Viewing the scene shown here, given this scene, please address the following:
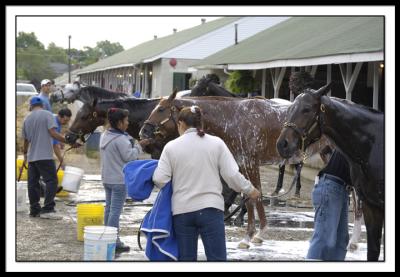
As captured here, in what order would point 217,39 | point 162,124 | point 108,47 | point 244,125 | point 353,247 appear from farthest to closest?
1. point 108,47
2. point 217,39
3. point 244,125
4. point 162,124
5. point 353,247

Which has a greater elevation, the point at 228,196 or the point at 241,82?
the point at 241,82

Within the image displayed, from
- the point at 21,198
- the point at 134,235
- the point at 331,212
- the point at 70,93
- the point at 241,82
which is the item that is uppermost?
the point at 241,82

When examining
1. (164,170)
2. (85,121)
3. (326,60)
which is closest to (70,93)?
(85,121)

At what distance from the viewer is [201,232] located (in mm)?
5809

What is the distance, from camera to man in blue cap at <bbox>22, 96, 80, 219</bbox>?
34.3 ft

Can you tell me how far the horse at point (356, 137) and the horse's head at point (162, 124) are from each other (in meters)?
2.57

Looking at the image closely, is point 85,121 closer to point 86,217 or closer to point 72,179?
point 72,179

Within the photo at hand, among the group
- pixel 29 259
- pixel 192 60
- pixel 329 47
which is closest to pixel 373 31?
pixel 329 47

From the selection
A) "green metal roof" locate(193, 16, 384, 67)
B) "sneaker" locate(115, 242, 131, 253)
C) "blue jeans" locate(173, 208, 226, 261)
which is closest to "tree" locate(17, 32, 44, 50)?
"green metal roof" locate(193, 16, 384, 67)

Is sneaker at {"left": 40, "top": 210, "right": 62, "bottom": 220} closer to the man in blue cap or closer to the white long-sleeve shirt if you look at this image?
the man in blue cap

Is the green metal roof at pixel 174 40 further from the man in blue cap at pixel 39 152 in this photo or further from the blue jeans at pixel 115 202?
the blue jeans at pixel 115 202

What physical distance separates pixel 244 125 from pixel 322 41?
30.6 feet

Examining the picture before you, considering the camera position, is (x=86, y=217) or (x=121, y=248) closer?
(x=121, y=248)
